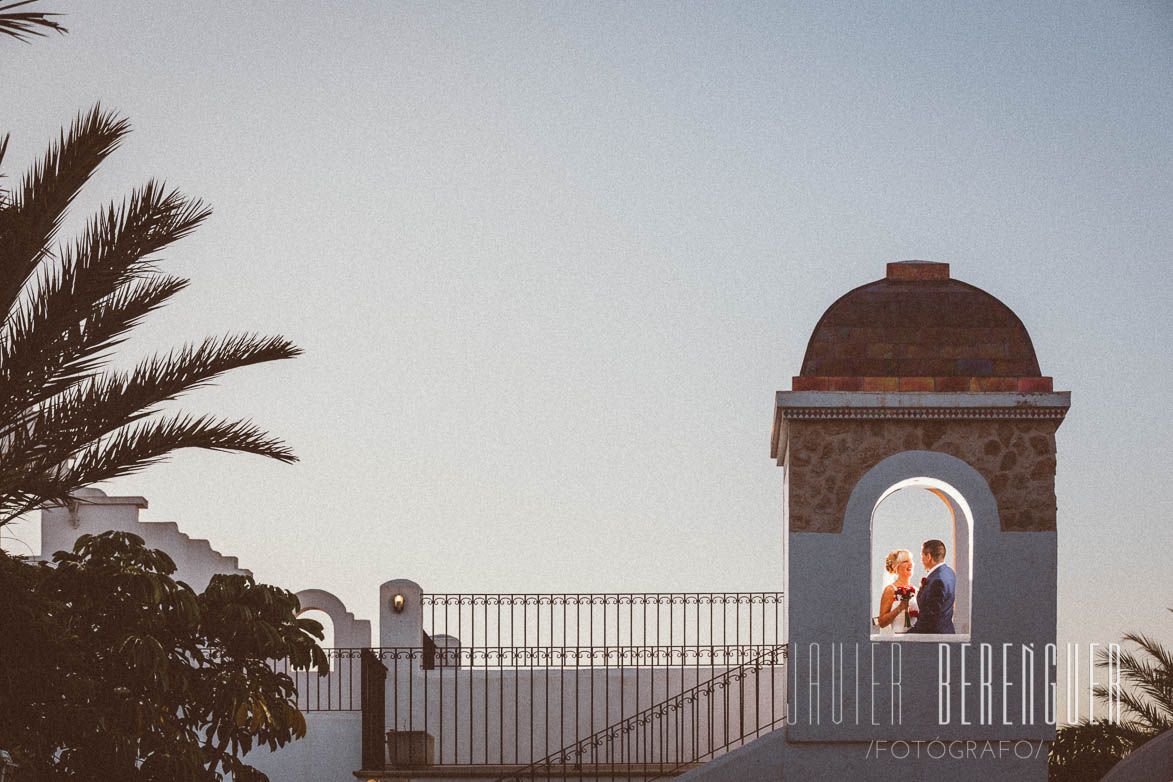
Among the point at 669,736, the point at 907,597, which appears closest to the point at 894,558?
the point at 907,597

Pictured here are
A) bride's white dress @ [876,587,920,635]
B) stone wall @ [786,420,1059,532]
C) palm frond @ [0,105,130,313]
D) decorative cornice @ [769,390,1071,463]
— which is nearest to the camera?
palm frond @ [0,105,130,313]

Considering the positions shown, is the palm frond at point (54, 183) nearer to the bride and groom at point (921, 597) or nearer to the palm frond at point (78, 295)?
the palm frond at point (78, 295)

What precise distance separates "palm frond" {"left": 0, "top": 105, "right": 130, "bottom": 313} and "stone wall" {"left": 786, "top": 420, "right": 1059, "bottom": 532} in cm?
710

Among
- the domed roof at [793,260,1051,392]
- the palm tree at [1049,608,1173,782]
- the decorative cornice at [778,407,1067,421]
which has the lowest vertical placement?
the palm tree at [1049,608,1173,782]

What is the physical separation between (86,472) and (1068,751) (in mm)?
13993

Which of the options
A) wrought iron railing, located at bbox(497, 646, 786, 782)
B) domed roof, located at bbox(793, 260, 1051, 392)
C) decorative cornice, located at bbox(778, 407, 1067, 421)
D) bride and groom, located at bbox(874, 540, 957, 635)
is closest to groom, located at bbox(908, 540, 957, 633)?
bride and groom, located at bbox(874, 540, 957, 635)

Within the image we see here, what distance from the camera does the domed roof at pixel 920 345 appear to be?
569 inches

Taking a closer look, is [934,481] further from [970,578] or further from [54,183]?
[54,183]

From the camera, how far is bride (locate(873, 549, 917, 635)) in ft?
49.1

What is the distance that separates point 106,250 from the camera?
10219mm

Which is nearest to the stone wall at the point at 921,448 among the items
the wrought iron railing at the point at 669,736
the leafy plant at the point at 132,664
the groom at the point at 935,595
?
the groom at the point at 935,595

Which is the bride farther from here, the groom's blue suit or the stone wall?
the stone wall

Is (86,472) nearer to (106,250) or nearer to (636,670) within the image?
(106,250)

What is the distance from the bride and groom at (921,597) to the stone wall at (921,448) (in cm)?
82
